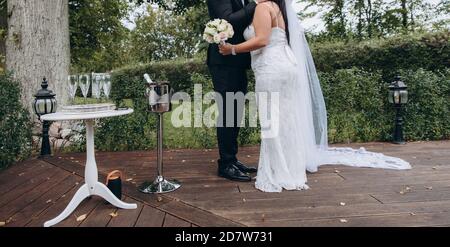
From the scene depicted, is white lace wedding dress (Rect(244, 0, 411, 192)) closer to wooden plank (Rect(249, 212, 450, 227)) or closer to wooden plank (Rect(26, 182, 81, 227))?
wooden plank (Rect(249, 212, 450, 227))

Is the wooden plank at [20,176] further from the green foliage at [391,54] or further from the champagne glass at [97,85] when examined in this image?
the green foliage at [391,54]

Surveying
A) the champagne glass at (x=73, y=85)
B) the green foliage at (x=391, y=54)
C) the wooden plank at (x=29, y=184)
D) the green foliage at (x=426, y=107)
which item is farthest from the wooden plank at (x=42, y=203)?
the green foliage at (x=391, y=54)

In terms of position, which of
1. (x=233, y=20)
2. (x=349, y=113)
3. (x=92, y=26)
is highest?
(x=92, y=26)

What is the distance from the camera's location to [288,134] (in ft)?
8.68

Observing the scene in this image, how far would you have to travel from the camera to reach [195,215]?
2086 mm

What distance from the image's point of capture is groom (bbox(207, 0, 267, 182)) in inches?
103

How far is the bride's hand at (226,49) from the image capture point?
100 inches

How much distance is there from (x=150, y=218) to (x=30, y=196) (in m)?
1.12

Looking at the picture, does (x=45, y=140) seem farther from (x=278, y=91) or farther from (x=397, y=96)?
(x=397, y=96)

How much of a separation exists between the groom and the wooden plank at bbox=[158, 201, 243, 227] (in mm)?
706

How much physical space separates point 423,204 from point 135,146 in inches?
125

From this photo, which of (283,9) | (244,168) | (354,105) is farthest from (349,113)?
(283,9)
